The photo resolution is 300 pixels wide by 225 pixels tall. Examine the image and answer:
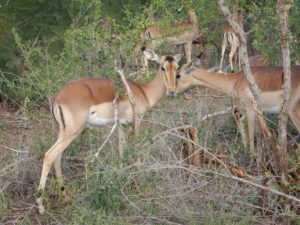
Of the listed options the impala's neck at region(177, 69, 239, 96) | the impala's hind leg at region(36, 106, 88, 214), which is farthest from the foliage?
the impala's hind leg at region(36, 106, 88, 214)

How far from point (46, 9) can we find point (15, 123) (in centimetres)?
212

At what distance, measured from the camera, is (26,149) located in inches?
267

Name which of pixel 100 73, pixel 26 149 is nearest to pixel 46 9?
pixel 100 73

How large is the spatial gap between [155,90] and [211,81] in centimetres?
95

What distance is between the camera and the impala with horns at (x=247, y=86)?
284 inches

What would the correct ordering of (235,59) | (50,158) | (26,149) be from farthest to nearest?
(235,59), (26,149), (50,158)

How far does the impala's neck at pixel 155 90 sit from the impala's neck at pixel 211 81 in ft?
1.49

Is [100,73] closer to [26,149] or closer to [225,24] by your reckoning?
[26,149]

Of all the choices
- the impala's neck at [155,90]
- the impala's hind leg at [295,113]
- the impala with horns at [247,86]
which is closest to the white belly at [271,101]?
the impala with horns at [247,86]

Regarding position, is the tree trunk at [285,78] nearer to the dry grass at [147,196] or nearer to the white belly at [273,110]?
the dry grass at [147,196]

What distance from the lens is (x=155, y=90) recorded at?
7438mm

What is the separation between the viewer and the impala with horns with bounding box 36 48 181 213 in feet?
20.2

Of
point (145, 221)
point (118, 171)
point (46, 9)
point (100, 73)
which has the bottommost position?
point (145, 221)

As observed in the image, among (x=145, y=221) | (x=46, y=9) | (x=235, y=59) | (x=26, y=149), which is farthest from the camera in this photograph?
(x=235, y=59)
